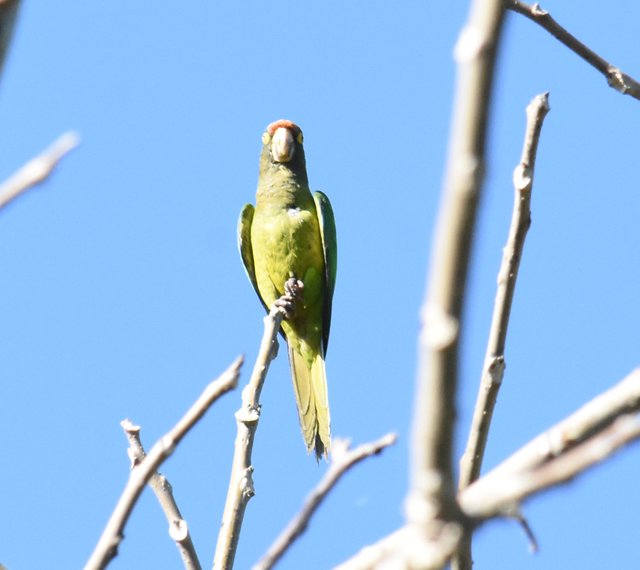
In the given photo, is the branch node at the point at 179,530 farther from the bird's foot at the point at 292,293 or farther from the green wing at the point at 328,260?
the green wing at the point at 328,260

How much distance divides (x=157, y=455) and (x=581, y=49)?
1670 millimetres

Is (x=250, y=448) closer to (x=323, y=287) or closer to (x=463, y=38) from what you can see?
(x=463, y=38)

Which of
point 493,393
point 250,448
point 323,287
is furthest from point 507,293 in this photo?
point 323,287

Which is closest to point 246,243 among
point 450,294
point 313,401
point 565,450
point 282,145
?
point 282,145

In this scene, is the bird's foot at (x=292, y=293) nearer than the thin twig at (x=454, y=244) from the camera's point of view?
No

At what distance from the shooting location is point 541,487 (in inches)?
40.4

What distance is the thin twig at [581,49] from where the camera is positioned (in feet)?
8.20

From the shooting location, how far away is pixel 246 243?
6.85 metres

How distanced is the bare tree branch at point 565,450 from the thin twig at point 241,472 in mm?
1264

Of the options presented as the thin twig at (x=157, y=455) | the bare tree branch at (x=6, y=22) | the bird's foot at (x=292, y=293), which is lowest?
the thin twig at (x=157, y=455)

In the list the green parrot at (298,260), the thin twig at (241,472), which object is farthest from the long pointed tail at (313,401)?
the thin twig at (241,472)

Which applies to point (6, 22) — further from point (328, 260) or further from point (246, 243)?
point (246, 243)

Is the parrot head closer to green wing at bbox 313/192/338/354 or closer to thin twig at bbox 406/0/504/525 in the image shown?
green wing at bbox 313/192/338/354

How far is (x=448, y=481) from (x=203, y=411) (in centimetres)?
45
